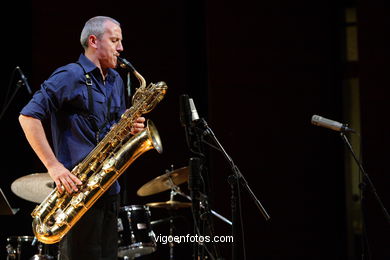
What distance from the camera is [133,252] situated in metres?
5.11

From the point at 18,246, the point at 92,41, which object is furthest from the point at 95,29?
the point at 18,246

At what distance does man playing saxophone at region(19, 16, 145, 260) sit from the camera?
293 cm

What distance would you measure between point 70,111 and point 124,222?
2181 mm

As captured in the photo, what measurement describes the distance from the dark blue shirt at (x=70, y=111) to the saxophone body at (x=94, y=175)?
0.07 m

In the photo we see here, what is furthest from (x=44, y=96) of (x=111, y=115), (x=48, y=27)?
(x=48, y=27)

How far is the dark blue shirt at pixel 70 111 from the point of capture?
2959mm

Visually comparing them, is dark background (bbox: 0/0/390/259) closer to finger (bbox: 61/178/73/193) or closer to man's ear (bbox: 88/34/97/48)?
man's ear (bbox: 88/34/97/48)

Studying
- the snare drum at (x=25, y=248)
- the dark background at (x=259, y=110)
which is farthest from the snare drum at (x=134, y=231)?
the dark background at (x=259, y=110)

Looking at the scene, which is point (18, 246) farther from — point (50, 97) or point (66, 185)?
point (50, 97)

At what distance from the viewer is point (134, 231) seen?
500 centimetres

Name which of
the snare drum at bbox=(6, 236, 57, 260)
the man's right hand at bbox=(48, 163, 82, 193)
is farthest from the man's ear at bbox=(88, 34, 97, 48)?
the snare drum at bbox=(6, 236, 57, 260)

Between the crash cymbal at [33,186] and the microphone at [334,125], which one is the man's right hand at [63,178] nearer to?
the microphone at [334,125]

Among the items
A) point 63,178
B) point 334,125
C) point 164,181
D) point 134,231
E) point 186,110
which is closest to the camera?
point 63,178

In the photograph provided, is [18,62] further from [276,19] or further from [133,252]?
[276,19]
